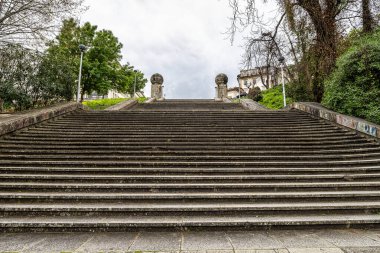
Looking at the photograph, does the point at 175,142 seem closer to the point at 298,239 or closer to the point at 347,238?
the point at 298,239

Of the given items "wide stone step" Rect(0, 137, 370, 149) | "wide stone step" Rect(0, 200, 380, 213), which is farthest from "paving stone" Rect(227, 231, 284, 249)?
"wide stone step" Rect(0, 137, 370, 149)

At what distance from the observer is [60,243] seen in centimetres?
325

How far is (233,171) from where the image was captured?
5.36m

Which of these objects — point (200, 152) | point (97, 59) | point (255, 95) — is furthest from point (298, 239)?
point (97, 59)

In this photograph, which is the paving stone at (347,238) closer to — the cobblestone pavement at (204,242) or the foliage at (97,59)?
the cobblestone pavement at (204,242)

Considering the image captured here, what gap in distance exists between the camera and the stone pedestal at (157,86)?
21969 mm

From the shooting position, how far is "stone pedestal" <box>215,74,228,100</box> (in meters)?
21.6

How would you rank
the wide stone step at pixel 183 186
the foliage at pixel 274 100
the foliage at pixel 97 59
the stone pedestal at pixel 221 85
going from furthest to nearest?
the foliage at pixel 97 59
the stone pedestal at pixel 221 85
the foliage at pixel 274 100
the wide stone step at pixel 183 186

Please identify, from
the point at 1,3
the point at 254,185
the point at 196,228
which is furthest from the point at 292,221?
the point at 1,3

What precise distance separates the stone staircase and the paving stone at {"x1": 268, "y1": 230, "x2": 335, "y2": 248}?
148 millimetres

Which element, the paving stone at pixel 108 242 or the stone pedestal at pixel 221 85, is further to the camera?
the stone pedestal at pixel 221 85

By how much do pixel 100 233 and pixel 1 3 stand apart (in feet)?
33.5

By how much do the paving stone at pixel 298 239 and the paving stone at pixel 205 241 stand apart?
73 cm

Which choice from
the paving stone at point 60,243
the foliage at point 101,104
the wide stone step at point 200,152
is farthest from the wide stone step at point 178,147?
the foliage at point 101,104
